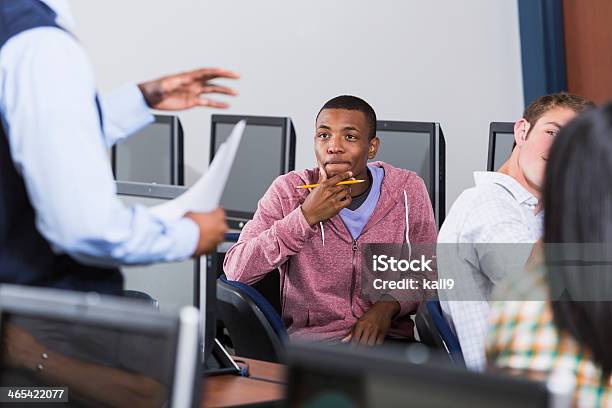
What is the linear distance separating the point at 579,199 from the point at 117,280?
0.80 m

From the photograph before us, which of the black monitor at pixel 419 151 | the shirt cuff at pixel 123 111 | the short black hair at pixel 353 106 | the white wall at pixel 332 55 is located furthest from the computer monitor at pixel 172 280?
the white wall at pixel 332 55

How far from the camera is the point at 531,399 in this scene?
82 cm

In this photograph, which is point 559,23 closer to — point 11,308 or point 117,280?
point 117,280

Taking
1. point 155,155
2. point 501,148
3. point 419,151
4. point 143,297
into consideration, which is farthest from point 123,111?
point 155,155

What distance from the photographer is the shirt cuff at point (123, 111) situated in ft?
5.28

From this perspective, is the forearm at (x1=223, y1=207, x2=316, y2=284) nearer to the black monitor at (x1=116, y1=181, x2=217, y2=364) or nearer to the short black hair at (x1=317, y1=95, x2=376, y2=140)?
the short black hair at (x1=317, y1=95, x2=376, y2=140)

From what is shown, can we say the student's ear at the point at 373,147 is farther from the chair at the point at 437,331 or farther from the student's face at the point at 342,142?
the chair at the point at 437,331

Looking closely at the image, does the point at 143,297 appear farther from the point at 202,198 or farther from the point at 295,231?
the point at 295,231

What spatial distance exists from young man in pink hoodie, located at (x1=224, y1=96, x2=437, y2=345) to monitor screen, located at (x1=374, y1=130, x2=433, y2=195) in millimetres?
390

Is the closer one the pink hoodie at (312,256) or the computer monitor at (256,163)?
the pink hoodie at (312,256)

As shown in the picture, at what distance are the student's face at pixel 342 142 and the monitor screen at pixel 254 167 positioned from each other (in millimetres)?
927

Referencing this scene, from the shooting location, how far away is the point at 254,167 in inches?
159

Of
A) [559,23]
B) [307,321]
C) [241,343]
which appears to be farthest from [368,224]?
[559,23]

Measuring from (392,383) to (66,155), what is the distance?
0.68m
